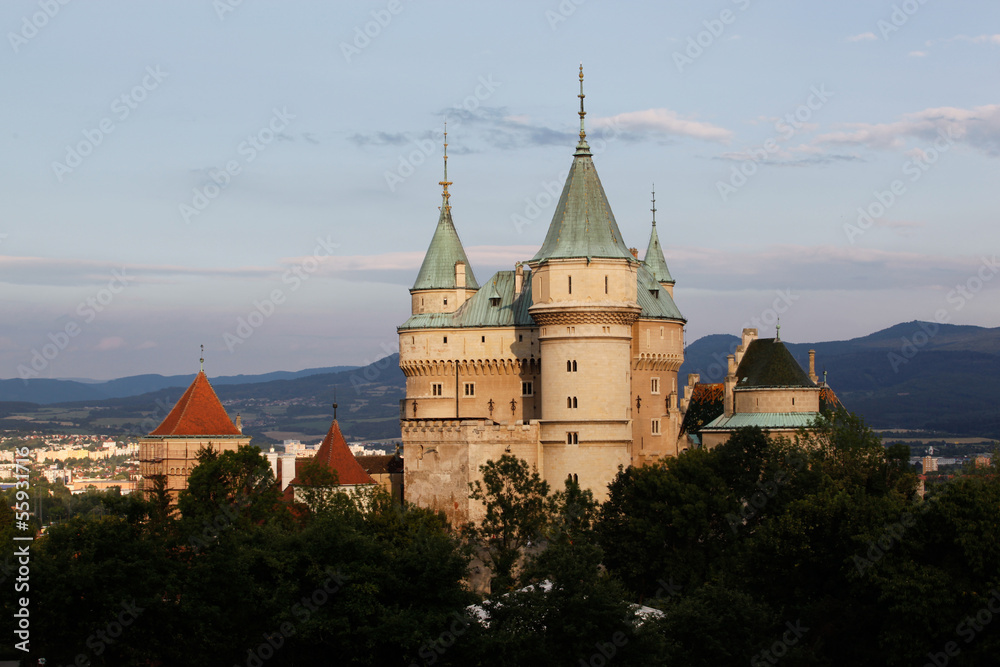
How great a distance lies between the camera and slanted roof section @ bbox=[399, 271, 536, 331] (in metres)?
76.9

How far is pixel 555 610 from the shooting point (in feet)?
138

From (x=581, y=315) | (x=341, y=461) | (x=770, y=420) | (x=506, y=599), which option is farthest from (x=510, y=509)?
(x=506, y=599)

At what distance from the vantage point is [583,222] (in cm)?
6844

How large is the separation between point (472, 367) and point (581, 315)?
39.4 ft

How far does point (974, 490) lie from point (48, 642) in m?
30.0

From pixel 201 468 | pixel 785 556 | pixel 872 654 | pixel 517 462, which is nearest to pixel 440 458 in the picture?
pixel 517 462

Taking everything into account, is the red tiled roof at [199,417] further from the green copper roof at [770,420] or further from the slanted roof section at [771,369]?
the slanted roof section at [771,369]

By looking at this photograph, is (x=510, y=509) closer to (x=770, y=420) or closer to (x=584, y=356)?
(x=584, y=356)

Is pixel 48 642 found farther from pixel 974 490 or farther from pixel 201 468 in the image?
pixel 974 490

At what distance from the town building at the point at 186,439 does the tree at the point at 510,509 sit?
18611 mm

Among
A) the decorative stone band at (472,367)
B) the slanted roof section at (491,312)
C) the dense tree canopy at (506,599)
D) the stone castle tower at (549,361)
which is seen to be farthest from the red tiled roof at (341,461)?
the dense tree canopy at (506,599)

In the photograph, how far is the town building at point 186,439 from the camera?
75812 millimetres

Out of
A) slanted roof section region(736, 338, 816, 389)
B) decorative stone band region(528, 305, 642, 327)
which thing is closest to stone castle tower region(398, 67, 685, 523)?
decorative stone band region(528, 305, 642, 327)

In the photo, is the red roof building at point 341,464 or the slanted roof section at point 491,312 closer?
the red roof building at point 341,464
